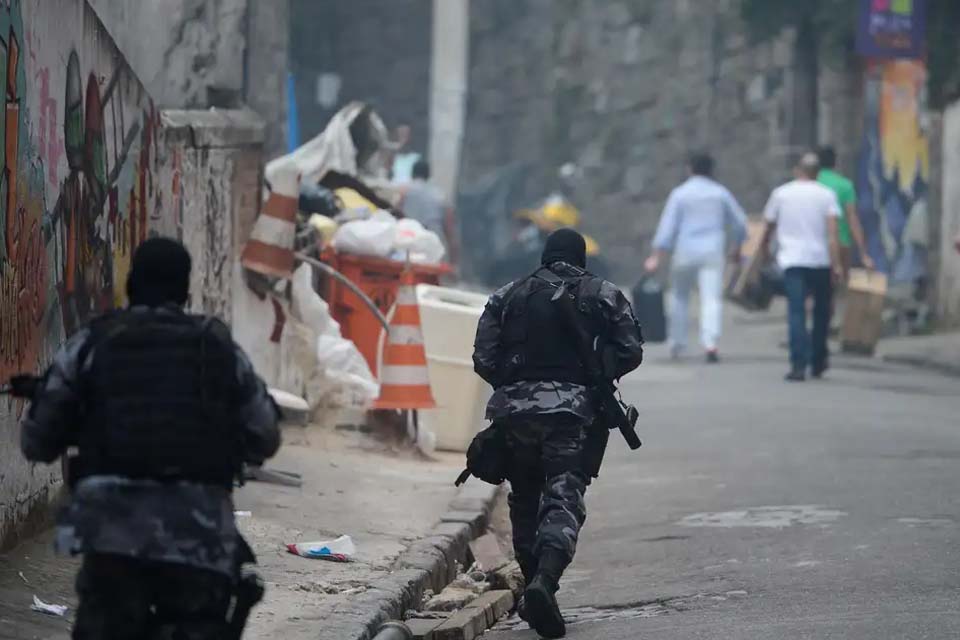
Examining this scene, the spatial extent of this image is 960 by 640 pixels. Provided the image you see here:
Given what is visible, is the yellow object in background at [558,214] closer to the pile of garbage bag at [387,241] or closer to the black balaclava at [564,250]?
the pile of garbage bag at [387,241]

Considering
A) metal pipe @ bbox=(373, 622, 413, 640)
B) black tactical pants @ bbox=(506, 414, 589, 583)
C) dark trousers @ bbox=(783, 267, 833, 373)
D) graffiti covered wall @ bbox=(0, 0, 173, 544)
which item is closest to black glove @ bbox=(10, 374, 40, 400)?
metal pipe @ bbox=(373, 622, 413, 640)

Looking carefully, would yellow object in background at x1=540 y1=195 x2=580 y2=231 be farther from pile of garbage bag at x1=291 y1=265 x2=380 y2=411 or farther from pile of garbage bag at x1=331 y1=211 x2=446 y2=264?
pile of garbage bag at x1=291 y1=265 x2=380 y2=411

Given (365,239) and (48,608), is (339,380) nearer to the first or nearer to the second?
(365,239)

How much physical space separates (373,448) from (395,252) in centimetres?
190

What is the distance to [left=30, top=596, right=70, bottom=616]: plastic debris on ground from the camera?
7137 millimetres

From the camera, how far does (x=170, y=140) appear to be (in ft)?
37.4

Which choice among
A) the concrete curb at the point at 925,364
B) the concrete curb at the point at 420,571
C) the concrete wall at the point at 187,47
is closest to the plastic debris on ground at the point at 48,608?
the concrete curb at the point at 420,571

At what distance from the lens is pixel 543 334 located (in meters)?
7.83

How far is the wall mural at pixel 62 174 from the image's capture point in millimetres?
7879

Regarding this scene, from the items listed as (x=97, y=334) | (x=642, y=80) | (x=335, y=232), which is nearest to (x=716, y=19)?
(x=642, y=80)

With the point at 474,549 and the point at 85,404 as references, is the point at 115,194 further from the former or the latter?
the point at 85,404

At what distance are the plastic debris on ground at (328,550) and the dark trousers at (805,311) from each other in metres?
8.57

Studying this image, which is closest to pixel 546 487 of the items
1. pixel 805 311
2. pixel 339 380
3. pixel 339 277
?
pixel 339 277

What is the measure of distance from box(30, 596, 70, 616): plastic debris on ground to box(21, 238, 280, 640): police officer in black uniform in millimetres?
1971
